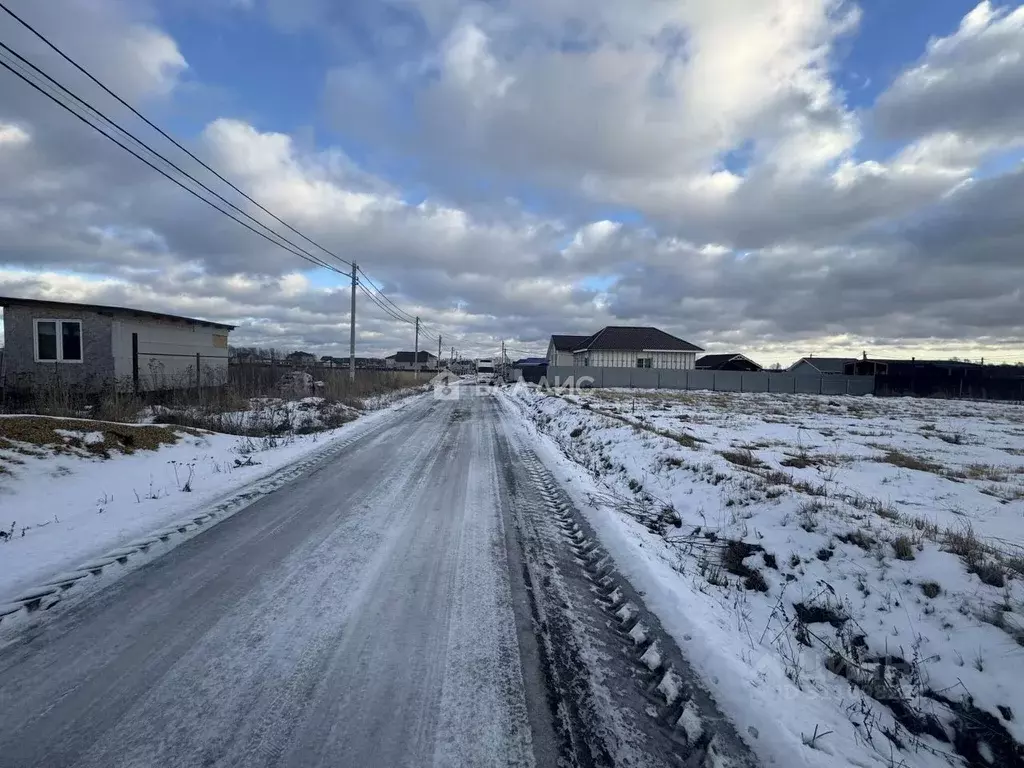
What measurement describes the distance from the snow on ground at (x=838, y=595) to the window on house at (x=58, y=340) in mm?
18660

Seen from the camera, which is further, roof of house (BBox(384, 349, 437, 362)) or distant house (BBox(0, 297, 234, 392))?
roof of house (BBox(384, 349, 437, 362))

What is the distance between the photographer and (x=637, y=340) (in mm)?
52938

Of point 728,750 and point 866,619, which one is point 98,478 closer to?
point 728,750

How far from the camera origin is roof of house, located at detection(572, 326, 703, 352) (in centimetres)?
5197

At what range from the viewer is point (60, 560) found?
4703 mm

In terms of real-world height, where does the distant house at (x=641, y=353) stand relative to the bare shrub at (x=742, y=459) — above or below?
above

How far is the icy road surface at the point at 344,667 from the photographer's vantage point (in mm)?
2527

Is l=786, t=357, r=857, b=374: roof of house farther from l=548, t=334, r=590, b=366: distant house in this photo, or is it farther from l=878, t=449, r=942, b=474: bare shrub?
l=878, t=449, r=942, b=474: bare shrub

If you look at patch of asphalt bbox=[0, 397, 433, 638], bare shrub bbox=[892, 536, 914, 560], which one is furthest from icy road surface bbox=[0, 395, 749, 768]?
bare shrub bbox=[892, 536, 914, 560]

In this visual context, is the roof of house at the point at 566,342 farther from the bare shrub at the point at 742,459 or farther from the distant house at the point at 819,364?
the bare shrub at the point at 742,459

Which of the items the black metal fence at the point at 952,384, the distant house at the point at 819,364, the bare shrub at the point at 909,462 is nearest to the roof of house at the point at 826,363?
the distant house at the point at 819,364

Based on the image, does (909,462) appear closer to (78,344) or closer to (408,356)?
(78,344)

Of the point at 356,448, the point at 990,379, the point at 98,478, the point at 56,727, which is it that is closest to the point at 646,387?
the point at 990,379

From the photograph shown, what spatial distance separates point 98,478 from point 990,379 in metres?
58.9
